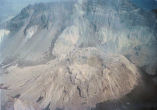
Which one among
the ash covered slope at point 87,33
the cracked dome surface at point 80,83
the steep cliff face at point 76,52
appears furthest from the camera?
the ash covered slope at point 87,33

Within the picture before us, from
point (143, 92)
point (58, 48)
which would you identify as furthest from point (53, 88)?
point (58, 48)

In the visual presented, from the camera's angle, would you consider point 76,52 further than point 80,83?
Yes

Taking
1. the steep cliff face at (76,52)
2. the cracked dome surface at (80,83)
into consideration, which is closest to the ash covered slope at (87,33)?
the steep cliff face at (76,52)

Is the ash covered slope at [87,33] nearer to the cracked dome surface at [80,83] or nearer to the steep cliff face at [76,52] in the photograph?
the steep cliff face at [76,52]

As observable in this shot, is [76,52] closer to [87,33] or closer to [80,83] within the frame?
[80,83]

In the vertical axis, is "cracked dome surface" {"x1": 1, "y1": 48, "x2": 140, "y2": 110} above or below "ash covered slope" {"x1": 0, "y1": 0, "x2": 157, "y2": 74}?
below

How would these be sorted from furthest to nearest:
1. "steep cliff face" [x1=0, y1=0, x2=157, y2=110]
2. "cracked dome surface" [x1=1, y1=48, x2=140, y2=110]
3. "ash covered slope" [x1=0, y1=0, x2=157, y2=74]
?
"ash covered slope" [x1=0, y1=0, x2=157, y2=74] → "steep cliff face" [x1=0, y1=0, x2=157, y2=110] → "cracked dome surface" [x1=1, y1=48, x2=140, y2=110]

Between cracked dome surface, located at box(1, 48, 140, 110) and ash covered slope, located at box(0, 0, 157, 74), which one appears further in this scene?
ash covered slope, located at box(0, 0, 157, 74)

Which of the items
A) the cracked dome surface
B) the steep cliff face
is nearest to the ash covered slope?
the steep cliff face

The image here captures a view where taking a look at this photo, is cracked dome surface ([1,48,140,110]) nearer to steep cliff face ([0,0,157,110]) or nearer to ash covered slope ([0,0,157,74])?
steep cliff face ([0,0,157,110])

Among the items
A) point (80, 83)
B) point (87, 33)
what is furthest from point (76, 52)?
point (87, 33)
